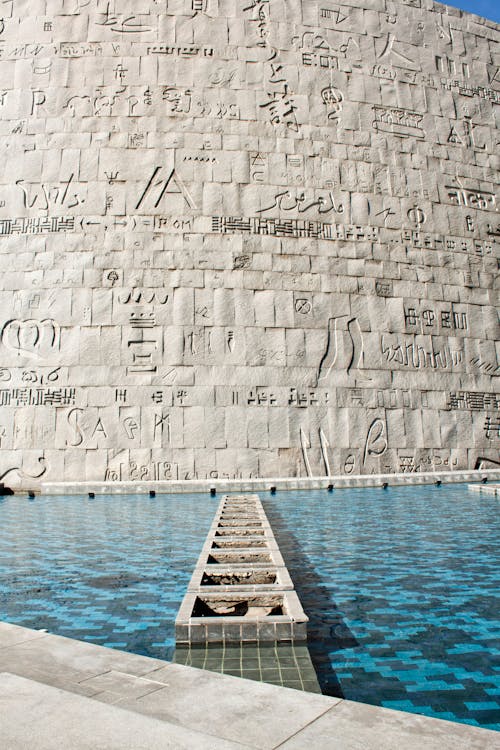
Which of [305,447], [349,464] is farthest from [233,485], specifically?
[349,464]

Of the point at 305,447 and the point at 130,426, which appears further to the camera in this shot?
the point at 305,447

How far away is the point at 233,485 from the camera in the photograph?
988cm

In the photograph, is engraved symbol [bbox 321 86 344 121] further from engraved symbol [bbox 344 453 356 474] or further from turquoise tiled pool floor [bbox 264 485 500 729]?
turquoise tiled pool floor [bbox 264 485 500 729]

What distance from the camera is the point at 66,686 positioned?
1718mm

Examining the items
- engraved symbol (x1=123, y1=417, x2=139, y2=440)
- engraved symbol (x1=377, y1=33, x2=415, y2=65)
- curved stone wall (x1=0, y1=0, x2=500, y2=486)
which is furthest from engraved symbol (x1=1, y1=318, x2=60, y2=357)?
engraved symbol (x1=377, y1=33, x2=415, y2=65)

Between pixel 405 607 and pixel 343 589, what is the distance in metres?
0.45

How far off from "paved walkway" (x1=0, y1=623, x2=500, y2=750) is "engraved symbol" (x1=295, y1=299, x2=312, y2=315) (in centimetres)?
1020

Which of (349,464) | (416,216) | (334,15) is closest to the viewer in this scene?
(349,464)

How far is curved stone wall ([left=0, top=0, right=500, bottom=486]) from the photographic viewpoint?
11.0m

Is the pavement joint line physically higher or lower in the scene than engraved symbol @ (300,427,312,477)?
lower

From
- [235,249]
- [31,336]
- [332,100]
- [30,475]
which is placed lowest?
[30,475]

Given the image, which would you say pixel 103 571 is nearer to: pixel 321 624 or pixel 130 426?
pixel 321 624

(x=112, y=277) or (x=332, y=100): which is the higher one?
(x=332, y=100)

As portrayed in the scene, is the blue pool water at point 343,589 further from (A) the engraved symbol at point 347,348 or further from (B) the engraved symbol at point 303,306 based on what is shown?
(B) the engraved symbol at point 303,306
